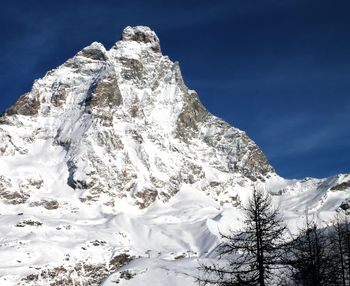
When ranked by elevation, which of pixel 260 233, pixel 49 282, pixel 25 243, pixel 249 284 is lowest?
pixel 249 284

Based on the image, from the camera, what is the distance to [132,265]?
4994 centimetres

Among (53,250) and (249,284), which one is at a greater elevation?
(53,250)

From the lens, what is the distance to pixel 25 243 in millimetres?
193250

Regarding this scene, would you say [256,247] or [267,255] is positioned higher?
[267,255]

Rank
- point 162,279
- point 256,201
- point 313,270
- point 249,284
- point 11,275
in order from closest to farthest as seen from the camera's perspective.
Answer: point 249,284 < point 256,201 < point 313,270 < point 162,279 < point 11,275

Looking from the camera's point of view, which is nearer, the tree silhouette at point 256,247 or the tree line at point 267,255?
the tree silhouette at point 256,247

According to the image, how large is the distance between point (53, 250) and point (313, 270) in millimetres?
169778

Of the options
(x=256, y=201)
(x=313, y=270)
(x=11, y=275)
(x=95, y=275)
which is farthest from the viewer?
(x=95, y=275)

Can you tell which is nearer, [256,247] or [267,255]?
[256,247]

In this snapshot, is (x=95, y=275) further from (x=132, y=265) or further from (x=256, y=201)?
(x=256, y=201)

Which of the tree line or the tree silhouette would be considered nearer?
the tree silhouette

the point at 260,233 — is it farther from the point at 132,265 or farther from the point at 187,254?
the point at 187,254

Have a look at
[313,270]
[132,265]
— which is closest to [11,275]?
[132,265]

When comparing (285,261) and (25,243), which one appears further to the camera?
(25,243)
